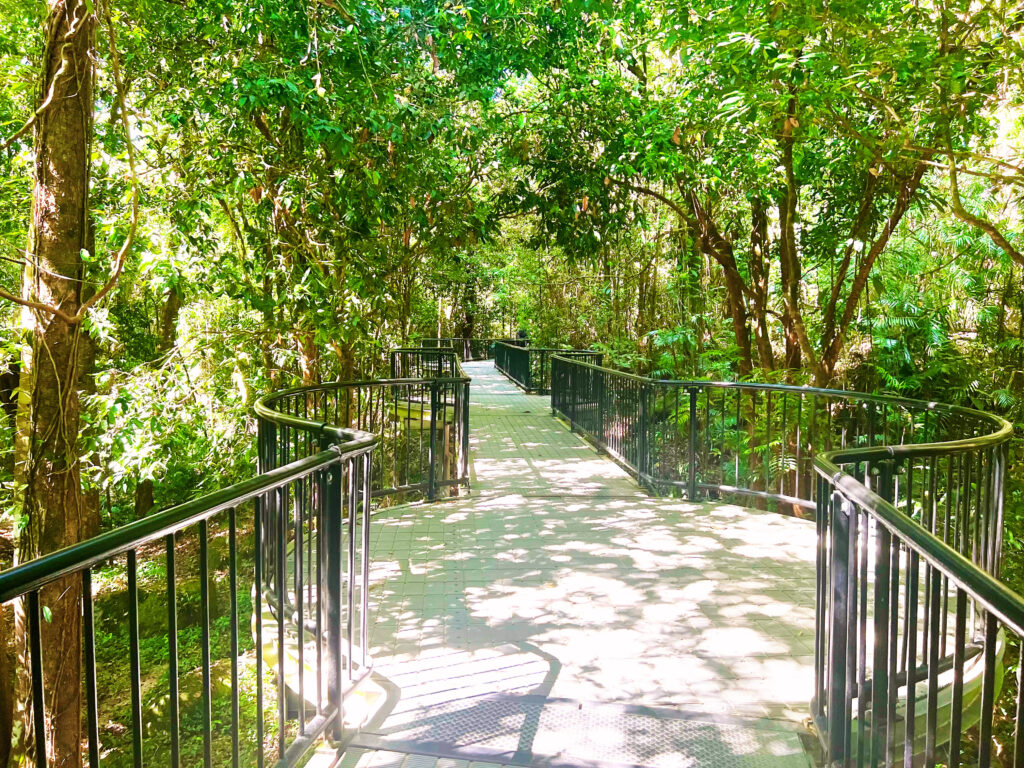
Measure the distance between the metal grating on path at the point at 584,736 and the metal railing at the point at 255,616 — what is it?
413 mm

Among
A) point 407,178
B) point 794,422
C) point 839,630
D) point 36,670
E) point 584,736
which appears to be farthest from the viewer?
point 794,422

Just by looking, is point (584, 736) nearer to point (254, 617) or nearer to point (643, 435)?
point (254, 617)

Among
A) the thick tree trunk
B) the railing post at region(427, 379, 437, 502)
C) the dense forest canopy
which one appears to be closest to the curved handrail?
the dense forest canopy

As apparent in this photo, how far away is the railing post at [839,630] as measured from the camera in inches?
111

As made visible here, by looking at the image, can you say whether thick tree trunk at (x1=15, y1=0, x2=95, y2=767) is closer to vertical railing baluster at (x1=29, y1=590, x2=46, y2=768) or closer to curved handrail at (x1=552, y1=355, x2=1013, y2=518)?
vertical railing baluster at (x1=29, y1=590, x2=46, y2=768)

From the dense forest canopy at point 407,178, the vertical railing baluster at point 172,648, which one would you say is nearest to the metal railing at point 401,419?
the dense forest canopy at point 407,178

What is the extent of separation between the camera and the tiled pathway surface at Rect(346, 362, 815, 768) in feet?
10.2

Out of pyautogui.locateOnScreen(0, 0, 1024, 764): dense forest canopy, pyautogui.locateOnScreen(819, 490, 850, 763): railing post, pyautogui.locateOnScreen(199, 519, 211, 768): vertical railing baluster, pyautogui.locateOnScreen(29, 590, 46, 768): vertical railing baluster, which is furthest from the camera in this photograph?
pyautogui.locateOnScreen(0, 0, 1024, 764): dense forest canopy

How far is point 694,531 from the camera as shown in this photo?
20.5ft

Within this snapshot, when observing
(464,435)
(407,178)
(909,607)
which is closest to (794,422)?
(464,435)

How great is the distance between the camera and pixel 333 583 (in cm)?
321

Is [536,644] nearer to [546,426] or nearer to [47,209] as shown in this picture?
[47,209]

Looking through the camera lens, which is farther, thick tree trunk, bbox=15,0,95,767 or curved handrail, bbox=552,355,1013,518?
thick tree trunk, bbox=15,0,95,767

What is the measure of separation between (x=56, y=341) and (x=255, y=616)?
10.4ft
